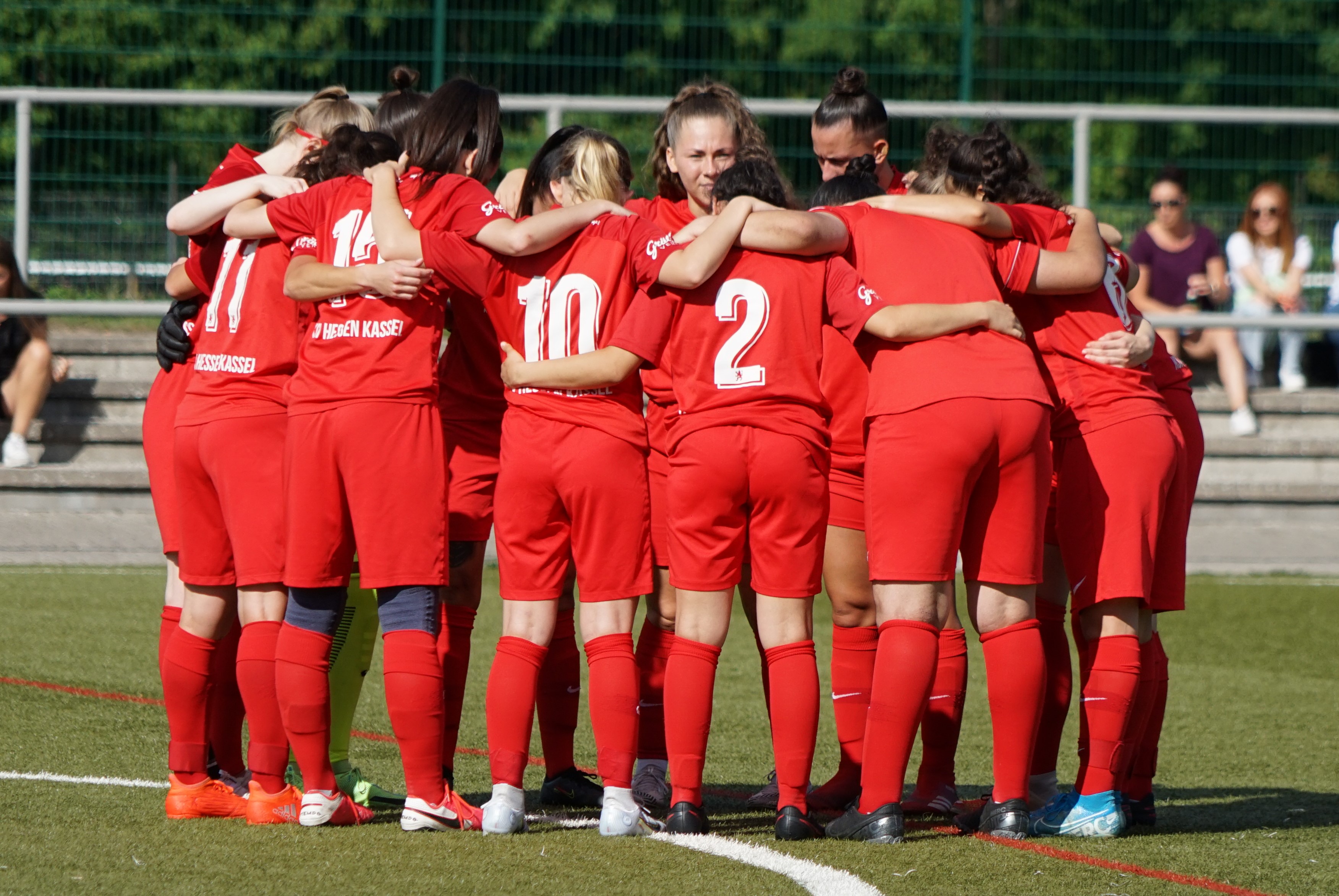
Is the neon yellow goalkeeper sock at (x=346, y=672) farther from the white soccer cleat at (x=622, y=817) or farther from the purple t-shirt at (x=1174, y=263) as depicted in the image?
the purple t-shirt at (x=1174, y=263)

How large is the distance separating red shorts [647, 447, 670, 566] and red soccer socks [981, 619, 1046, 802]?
3.17 ft

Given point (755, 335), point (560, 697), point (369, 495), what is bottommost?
point (560, 697)

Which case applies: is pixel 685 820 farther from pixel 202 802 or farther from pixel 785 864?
pixel 202 802

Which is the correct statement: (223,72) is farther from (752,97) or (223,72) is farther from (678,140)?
(678,140)

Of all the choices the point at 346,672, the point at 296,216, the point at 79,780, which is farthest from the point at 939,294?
the point at 79,780

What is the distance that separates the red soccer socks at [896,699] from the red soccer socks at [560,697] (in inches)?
41.7

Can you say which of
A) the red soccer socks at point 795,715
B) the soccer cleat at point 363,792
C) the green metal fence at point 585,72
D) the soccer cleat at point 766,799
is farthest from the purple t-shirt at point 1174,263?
the soccer cleat at point 363,792

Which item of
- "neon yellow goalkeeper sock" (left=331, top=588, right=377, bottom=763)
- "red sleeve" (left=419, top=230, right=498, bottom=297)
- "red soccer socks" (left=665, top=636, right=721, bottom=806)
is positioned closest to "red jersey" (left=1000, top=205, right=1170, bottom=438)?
"red soccer socks" (left=665, top=636, right=721, bottom=806)

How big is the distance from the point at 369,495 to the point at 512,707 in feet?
2.24

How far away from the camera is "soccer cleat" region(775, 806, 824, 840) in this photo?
14.5 ft

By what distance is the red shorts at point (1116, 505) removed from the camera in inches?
181

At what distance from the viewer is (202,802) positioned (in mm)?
4625

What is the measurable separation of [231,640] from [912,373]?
7.18ft

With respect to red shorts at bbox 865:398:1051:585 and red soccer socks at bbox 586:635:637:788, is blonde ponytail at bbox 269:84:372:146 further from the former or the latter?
red shorts at bbox 865:398:1051:585
